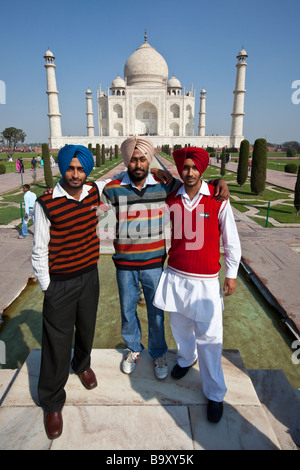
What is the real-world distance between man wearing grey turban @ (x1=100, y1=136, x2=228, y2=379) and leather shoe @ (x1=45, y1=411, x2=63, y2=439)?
61cm

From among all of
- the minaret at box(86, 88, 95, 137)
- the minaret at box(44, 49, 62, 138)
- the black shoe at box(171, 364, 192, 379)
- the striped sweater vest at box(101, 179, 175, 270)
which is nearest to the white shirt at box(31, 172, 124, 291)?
the striped sweater vest at box(101, 179, 175, 270)

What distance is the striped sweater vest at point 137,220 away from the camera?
172cm

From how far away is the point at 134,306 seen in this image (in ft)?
6.07

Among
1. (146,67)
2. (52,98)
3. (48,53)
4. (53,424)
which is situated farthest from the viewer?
(146,67)

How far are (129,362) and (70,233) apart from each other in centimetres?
94

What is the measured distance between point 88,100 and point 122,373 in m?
43.9

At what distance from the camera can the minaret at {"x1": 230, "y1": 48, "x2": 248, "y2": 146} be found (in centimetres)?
3334

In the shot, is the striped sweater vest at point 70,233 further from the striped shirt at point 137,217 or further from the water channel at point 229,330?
the water channel at point 229,330

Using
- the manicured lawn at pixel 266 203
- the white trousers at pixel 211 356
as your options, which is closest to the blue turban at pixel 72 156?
the white trousers at pixel 211 356

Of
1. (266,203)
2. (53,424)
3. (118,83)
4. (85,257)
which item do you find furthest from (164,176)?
(118,83)

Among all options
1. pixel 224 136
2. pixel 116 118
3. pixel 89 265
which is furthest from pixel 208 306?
pixel 116 118

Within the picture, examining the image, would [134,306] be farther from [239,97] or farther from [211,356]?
[239,97]

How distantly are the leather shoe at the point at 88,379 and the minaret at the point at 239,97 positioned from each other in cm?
3822

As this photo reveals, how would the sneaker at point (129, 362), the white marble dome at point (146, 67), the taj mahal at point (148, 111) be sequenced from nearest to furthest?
the sneaker at point (129, 362) < the taj mahal at point (148, 111) < the white marble dome at point (146, 67)
